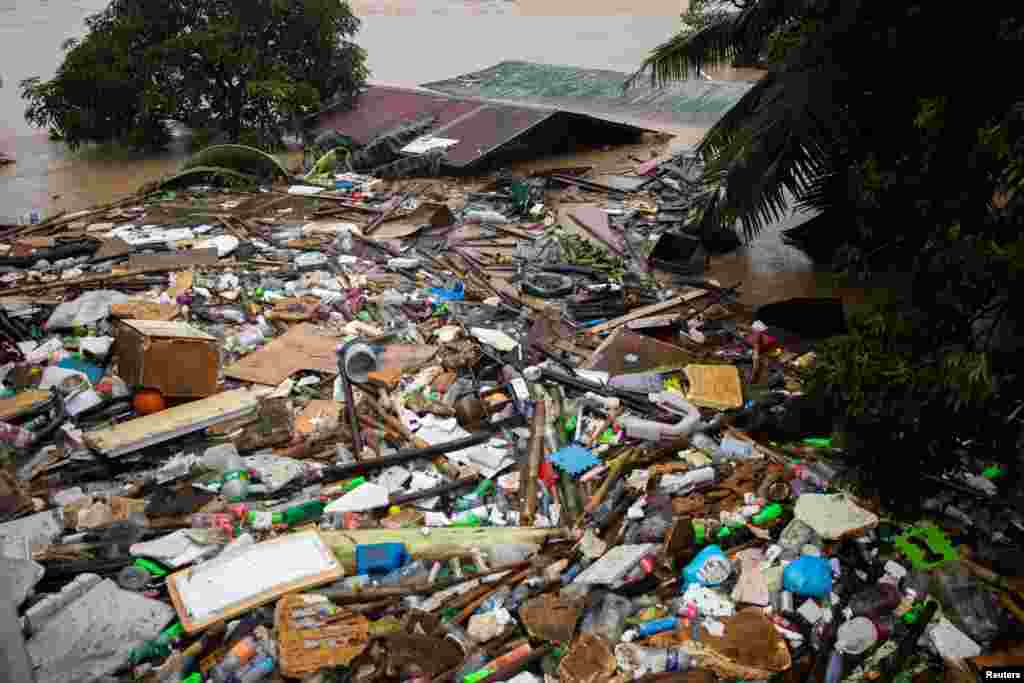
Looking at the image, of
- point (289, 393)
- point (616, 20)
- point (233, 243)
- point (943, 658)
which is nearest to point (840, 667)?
point (943, 658)

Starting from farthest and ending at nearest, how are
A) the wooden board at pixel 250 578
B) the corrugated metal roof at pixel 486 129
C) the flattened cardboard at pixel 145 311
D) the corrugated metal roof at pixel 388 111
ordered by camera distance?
the corrugated metal roof at pixel 388 111 → the corrugated metal roof at pixel 486 129 → the flattened cardboard at pixel 145 311 → the wooden board at pixel 250 578

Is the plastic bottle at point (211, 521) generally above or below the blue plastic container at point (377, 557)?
above

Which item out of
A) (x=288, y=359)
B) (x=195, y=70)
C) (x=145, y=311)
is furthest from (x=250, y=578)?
(x=195, y=70)

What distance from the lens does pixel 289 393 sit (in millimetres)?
6480

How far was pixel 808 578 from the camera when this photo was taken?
437cm

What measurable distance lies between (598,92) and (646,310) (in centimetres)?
1016

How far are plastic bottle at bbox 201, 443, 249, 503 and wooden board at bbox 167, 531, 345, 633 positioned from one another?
0.78 meters

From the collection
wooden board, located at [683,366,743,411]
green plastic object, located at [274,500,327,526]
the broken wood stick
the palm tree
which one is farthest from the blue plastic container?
the palm tree

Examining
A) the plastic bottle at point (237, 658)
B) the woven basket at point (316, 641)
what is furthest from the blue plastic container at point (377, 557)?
the plastic bottle at point (237, 658)

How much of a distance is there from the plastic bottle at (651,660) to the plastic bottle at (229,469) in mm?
2732

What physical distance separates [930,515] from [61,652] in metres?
5.09

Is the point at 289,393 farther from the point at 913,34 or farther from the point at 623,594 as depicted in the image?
the point at 913,34

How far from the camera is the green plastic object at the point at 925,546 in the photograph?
4570 millimetres

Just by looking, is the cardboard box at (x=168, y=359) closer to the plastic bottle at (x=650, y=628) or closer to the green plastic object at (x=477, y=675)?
the green plastic object at (x=477, y=675)
